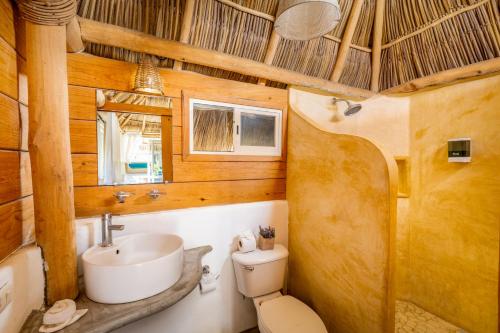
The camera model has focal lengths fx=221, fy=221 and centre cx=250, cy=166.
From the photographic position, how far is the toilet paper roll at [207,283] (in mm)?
1504

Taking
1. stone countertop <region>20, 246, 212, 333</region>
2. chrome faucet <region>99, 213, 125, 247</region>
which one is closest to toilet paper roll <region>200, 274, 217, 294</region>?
stone countertop <region>20, 246, 212, 333</region>

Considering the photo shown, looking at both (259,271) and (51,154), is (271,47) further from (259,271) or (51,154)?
(259,271)

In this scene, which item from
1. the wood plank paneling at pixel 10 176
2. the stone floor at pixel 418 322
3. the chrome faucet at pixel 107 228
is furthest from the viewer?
the stone floor at pixel 418 322

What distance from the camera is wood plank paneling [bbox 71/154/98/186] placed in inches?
49.1

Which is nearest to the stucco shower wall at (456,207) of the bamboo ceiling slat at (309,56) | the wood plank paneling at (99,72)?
the bamboo ceiling slat at (309,56)

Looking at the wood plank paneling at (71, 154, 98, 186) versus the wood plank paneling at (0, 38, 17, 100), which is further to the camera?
the wood plank paneling at (71, 154, 98, 186)

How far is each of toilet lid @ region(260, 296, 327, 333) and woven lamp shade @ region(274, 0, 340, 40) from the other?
5.55ft

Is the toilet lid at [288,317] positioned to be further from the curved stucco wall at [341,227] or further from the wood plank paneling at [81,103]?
the wood plank paneling at [81,103]

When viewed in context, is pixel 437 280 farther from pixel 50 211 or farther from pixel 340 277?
pixel 50 211

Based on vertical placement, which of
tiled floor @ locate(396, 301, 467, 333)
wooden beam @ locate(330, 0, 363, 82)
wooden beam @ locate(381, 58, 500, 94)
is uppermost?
wooden beam @ locate(330, 0, 363, 82)

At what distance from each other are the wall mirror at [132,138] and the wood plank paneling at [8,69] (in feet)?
1.23

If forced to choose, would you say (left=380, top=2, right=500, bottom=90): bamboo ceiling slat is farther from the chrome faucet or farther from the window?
the chrome faucet

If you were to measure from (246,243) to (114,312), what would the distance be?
0.84 metres

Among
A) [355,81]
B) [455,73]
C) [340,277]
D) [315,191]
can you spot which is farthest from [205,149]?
[455,73]
